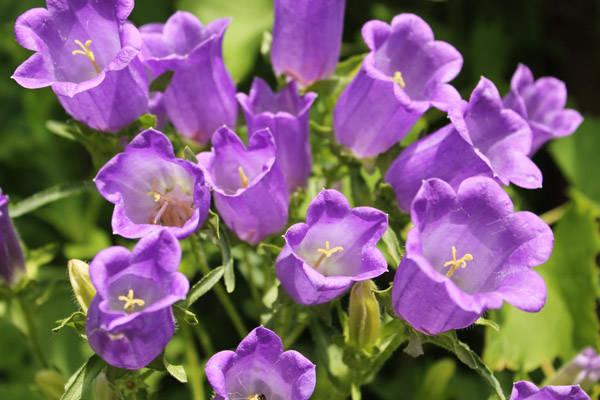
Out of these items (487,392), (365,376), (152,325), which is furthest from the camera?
(487,392)

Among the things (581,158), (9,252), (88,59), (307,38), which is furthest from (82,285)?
(581,158)

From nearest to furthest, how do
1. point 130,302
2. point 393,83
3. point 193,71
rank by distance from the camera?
point 130,302 → point 393,83 → point 193,71

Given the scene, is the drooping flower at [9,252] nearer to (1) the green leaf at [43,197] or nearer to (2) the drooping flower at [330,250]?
(1) the green leaf at [43,197]

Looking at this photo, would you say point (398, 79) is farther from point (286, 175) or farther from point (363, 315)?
point (363, 315)

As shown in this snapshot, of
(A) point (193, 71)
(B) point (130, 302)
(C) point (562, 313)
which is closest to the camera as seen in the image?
(B) point (130, 302)

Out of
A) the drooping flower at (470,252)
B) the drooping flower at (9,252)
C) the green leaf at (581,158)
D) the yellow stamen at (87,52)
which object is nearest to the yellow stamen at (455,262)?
the drooping flower at (470,252)

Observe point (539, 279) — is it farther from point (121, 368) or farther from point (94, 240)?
point (94, 240)

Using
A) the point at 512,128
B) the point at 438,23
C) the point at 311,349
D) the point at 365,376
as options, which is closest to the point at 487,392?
the point at 311,349

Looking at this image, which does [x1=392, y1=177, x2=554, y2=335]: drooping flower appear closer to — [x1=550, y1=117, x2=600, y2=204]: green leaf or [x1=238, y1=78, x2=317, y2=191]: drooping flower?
[x1=238, y1=78, x2=317, y2=191]: drooping flower
